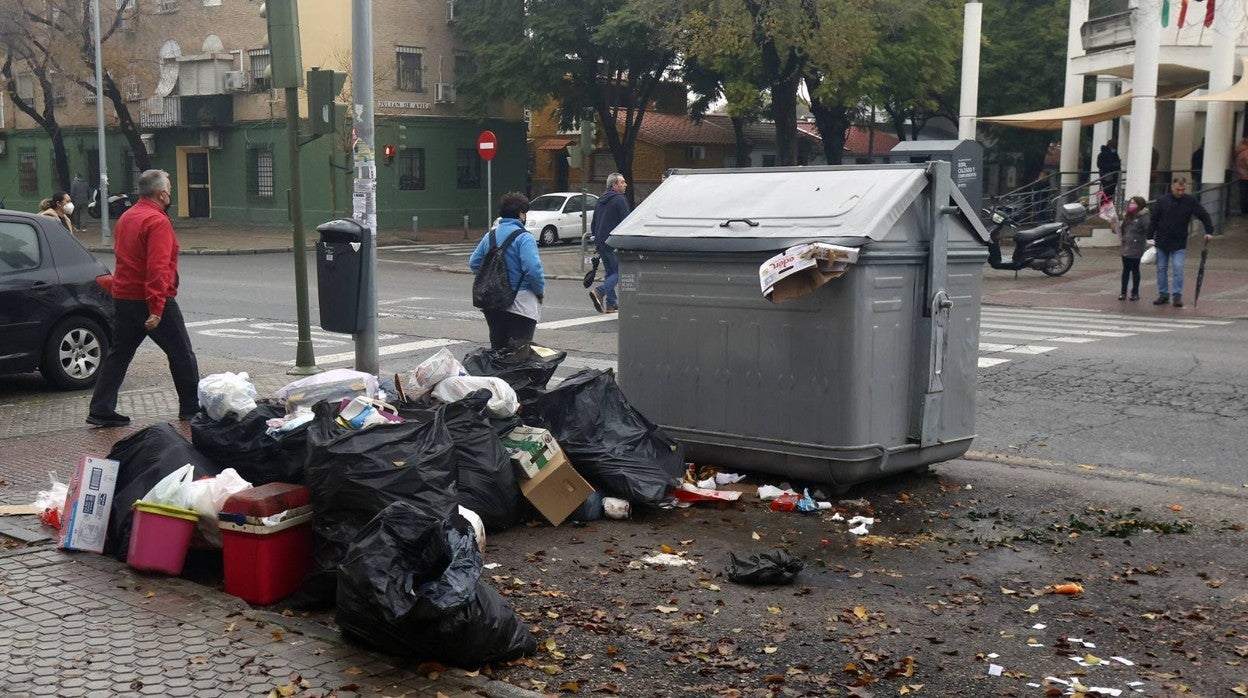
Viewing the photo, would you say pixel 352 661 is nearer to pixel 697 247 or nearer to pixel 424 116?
pixel 697 247

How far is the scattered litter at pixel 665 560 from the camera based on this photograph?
5961mm

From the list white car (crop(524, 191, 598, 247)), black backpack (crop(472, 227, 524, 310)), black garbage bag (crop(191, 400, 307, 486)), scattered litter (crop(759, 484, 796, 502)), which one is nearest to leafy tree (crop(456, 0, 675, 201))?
white car (crop(524, 191, 598, 247))

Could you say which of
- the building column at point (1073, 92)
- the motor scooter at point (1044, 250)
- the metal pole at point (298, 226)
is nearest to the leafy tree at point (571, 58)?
the building column at point (1073, 92)

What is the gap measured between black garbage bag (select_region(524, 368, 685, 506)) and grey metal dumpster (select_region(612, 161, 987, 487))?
1.40 ft

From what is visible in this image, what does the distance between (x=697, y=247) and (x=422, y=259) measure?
2371 centimetres

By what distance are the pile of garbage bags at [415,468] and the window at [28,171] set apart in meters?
48.9

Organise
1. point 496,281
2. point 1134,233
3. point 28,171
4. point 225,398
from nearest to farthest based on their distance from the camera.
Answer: point 225,398 → point 496,281 → point 1134,233 → point 28,171

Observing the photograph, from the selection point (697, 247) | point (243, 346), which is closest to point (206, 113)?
point (243, 346)

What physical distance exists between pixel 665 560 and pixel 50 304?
688cm

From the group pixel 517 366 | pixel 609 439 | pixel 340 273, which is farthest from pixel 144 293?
pixel 609 439

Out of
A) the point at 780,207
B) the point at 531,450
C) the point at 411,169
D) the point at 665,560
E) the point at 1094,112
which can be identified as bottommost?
the point at 665,560

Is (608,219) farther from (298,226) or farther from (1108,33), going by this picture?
(1108,33)

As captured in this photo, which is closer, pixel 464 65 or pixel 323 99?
pixel 323 99

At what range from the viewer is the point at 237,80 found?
41.5 metres
